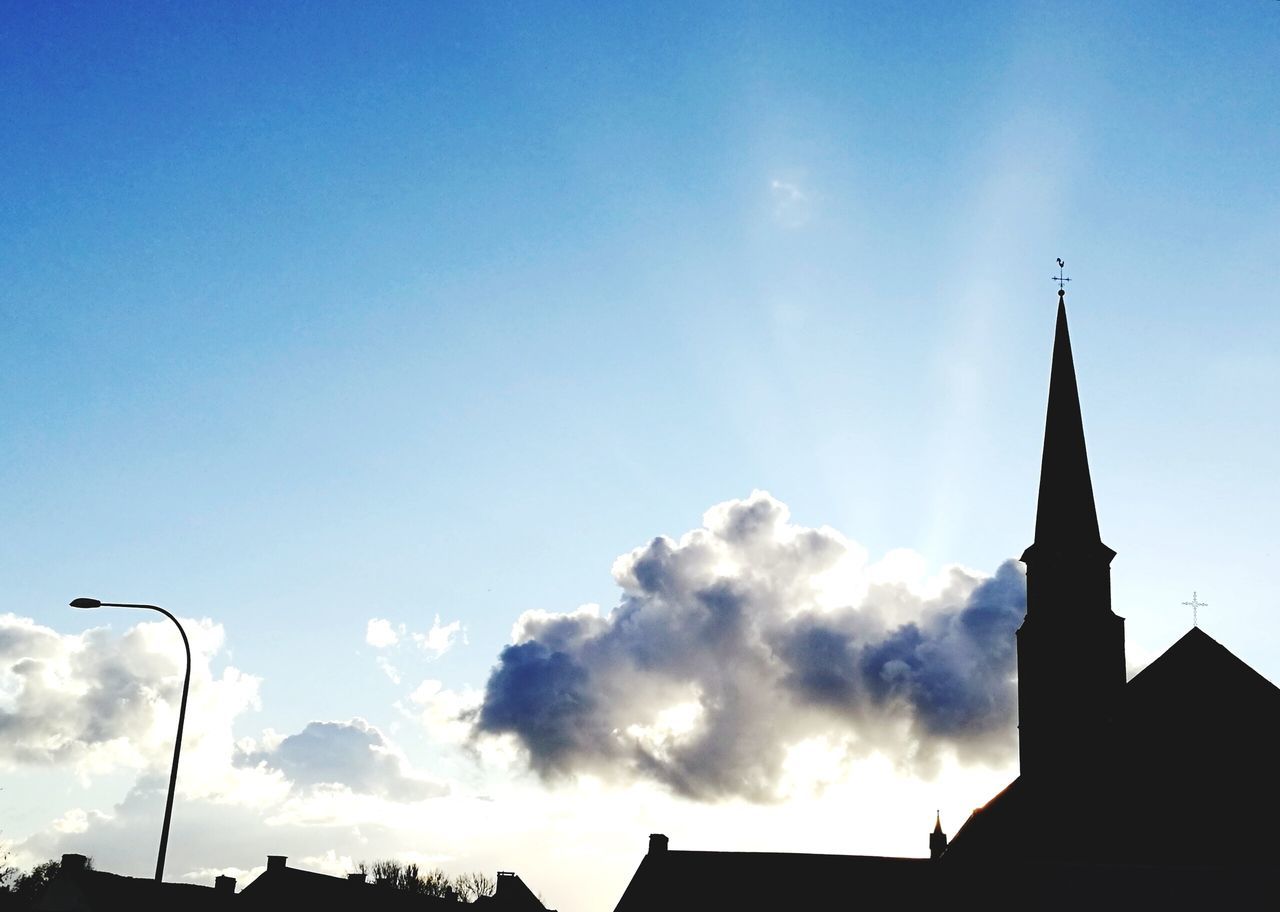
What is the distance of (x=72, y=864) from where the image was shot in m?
54.5

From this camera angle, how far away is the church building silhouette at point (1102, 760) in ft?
126

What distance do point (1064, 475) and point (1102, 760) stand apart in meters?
11.5

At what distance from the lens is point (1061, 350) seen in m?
50.9

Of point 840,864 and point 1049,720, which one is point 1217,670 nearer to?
point 1049,720

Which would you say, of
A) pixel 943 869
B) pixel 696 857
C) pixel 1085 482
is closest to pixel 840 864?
pixel 696 857

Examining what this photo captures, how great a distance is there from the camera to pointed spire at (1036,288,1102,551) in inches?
1865

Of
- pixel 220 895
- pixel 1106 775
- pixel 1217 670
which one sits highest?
pixel 1217 670

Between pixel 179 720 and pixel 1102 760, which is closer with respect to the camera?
pixel 179 720

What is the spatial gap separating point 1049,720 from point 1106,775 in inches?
190

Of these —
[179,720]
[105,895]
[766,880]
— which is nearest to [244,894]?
[105,895]

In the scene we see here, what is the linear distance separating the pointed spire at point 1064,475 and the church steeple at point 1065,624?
38mm

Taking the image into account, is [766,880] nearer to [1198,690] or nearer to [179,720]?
[1198,690]

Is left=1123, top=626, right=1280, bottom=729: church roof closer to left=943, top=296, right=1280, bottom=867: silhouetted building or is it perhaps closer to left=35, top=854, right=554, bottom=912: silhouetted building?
left=943, top=296, right=1280, bottom=867: silhouetted building

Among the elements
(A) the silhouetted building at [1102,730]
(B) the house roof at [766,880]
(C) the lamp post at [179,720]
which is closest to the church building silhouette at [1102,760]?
(A) the silhouetted building at [1102,730]
